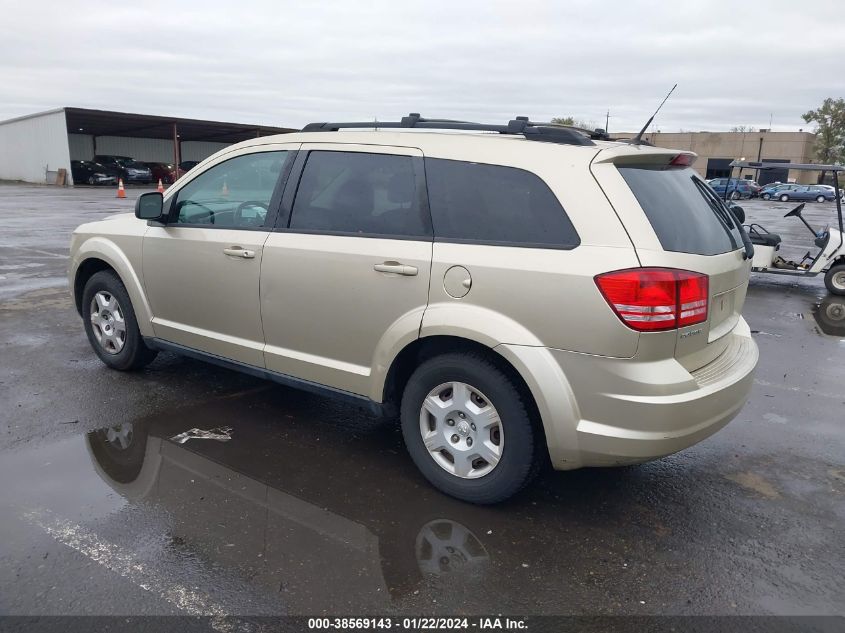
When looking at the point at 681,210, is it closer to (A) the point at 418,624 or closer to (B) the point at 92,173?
(A) the point at 418,624

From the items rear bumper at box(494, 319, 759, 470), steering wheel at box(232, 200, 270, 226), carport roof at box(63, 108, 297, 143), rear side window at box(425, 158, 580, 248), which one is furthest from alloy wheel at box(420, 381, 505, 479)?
carport roof at box(63, 108, 297, 143)

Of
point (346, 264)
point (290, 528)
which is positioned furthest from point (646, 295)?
point (290, 528)

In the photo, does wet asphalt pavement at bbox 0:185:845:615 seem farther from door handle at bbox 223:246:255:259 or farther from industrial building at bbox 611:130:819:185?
industrial building at bbox 611:130:819:185

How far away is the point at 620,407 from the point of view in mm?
3010

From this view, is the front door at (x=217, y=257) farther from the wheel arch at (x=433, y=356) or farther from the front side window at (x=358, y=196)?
the wheel arch at (x=433, y=356)

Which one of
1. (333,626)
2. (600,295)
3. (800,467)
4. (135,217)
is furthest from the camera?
(135,217)

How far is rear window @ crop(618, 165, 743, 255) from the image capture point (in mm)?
3178

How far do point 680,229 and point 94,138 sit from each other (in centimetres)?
5341

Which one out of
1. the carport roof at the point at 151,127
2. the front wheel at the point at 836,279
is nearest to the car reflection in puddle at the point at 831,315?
the front wheel at the point at 836,279

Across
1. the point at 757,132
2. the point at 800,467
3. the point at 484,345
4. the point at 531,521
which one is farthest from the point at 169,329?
the point at 757,132

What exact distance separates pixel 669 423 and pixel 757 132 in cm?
8409

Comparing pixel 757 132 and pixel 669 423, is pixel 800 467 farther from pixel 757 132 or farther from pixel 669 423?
pixel 757 132

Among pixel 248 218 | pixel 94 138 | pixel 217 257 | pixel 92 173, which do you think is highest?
pixel 94 138

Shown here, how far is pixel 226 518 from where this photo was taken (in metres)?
3.32
